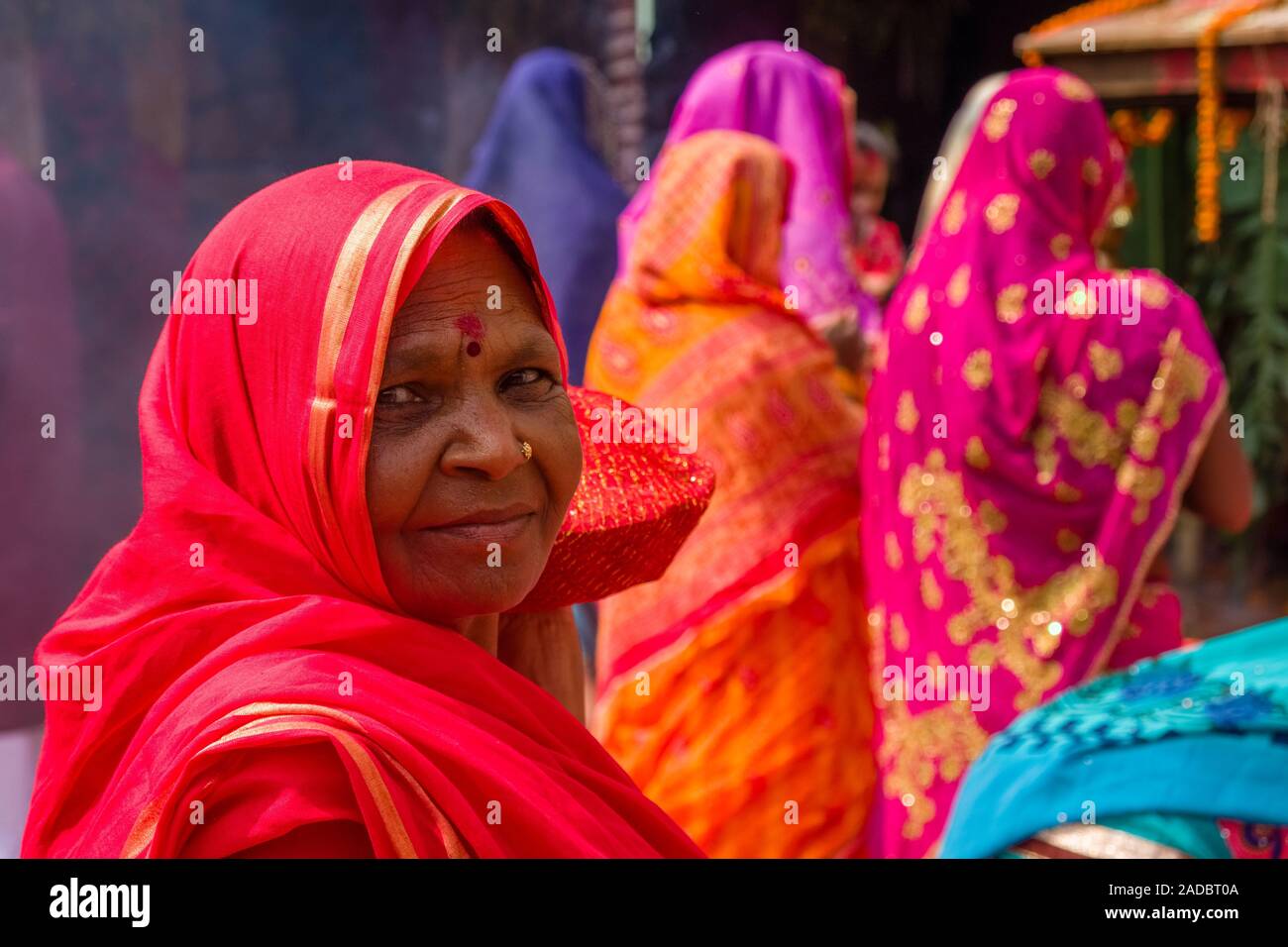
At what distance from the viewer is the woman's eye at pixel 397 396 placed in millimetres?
986

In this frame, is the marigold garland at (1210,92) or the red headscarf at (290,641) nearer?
the red headscarf at (290,641)

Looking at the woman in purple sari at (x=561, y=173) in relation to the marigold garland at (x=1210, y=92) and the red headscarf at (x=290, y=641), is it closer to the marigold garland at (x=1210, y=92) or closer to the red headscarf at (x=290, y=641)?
the marigold garland at (x=1210, y=92)

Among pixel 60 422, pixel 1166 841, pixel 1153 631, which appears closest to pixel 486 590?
pixel 1166 841

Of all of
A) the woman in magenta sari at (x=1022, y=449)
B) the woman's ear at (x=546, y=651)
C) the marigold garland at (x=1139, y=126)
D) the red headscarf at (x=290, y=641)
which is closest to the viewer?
the red headscarf at (x=290, y=641)

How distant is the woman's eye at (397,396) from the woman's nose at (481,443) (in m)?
0.03

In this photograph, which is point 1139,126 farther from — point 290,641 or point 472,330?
point 290,641

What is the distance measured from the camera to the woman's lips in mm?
1010

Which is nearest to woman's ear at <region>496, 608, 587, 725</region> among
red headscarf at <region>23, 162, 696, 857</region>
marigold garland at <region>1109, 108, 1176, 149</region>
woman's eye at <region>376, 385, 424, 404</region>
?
red headscarf at <region>23, 162, 696, 857</region>

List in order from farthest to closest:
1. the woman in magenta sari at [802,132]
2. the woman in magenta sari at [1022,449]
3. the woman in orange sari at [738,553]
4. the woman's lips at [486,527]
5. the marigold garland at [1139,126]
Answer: the marigold garland at [1139,126], the woman in magenta sari at [802,132], the woman in orange sari at [738,553], the woman in magenta sari at [1022,449], the woman's lips at [486,527]

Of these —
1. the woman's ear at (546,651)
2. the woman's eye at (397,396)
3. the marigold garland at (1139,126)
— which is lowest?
the woman's ear at (546,651)

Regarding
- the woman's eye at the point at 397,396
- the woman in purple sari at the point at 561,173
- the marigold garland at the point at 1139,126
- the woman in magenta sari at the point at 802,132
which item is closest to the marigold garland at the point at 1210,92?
the marigold garland at the point at 1139,126

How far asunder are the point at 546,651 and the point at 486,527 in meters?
0.30

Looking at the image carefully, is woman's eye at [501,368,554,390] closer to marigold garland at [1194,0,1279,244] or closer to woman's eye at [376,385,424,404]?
woman's eye at [376,385,424,404]

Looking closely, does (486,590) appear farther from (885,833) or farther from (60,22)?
(60,22)
